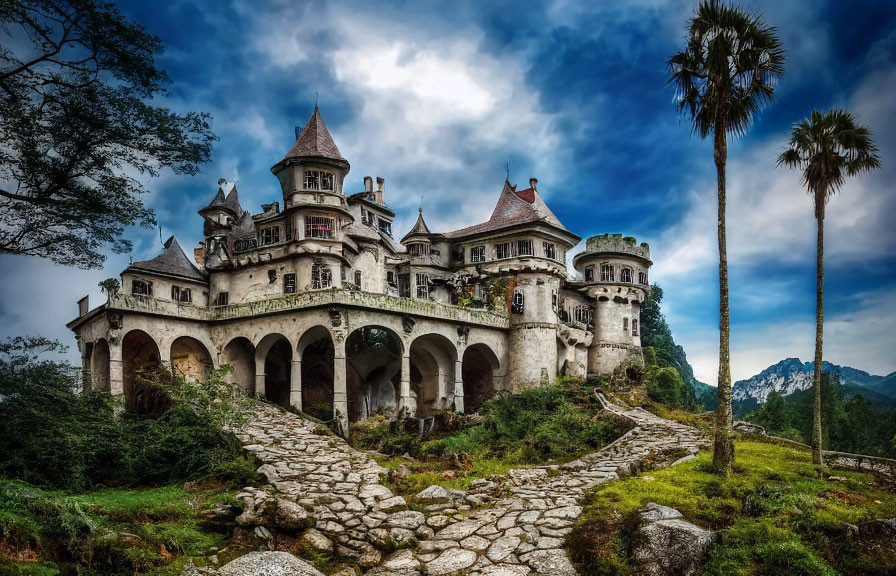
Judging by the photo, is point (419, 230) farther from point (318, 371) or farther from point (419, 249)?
point (318, 371)

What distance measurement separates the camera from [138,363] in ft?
111

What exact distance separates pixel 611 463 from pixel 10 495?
53.1 ft

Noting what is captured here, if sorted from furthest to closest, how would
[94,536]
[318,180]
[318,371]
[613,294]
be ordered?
[613,294] → [318,371] → [318,180] → [94,536]

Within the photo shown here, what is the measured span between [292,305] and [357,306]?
12.0ft

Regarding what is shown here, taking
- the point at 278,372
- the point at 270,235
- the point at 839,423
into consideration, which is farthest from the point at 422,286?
the point at 839,423

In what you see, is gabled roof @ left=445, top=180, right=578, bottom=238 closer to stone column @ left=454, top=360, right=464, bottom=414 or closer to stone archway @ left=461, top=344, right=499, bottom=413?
stone archway @ left=461, top=344, right=499, bottom=413

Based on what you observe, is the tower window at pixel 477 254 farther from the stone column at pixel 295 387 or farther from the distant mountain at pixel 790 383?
the distant mountain at pixel 790 383

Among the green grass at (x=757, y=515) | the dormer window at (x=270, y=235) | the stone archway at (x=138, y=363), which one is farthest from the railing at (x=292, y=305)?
the green grass at (x=757, y=515)

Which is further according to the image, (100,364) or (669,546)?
(100,364)

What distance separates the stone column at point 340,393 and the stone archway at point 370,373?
764 cm

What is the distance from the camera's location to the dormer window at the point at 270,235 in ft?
127

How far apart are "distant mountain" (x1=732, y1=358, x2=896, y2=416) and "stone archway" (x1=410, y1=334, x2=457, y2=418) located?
82.8 meters

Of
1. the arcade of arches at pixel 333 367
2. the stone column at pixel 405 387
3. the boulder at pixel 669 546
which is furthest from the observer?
the stone column at pixel 405 387

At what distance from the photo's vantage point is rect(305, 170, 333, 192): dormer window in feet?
123
